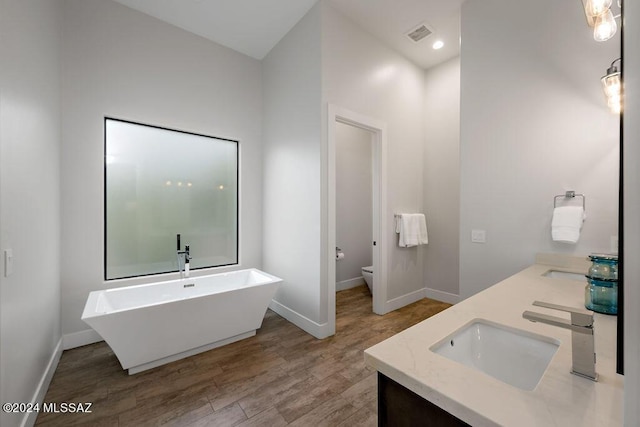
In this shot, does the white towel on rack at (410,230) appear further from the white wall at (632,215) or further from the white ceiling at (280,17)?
the white wall at (632,215)

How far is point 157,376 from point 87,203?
1763 millimetres

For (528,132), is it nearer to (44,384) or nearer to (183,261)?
(183,261)

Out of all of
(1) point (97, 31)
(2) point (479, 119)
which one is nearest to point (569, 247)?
(2) point (479, 119)

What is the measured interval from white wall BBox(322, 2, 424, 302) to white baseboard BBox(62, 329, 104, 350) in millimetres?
2308

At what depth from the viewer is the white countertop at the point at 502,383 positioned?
0.63 metres

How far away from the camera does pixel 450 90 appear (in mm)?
3703

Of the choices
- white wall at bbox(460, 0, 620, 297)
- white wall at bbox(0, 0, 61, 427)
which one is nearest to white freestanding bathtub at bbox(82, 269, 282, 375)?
white wall at bbox(0, 0, 61, 427)

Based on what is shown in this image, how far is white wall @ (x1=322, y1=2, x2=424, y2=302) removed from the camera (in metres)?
2.83

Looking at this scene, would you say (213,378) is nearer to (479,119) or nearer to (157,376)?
(157,376)

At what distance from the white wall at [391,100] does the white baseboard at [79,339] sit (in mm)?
2308

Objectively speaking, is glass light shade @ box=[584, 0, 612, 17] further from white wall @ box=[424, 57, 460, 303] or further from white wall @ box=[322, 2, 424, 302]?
white wall @ box=[424, 57, 460, 303]

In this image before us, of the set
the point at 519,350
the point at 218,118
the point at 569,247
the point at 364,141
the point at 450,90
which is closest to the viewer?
the point at 519,350

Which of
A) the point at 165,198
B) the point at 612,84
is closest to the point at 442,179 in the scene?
the point at 612,84

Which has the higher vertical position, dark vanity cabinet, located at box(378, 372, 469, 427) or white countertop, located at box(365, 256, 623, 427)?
white countertop, located at box(365, 256, 623, 427)
